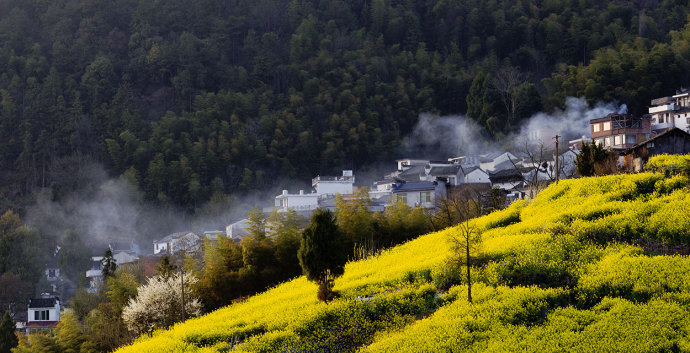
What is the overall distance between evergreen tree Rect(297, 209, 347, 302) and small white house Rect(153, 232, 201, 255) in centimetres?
3730

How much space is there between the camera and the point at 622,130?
66062 millimetres

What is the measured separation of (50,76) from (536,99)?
217ft

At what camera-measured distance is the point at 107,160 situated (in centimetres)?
9775

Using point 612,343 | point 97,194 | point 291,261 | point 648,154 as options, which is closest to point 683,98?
point 648,154

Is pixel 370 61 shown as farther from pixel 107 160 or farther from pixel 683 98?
pixel 683 98

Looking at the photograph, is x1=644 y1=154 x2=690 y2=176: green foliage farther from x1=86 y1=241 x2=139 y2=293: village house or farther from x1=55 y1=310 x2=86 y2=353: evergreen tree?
x1=86 y1=241 x2=139 y2=293: village house

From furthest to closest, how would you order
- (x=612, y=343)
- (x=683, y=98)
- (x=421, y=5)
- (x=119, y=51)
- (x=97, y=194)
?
(x=421, y=5) → (x=119, y=51) → (x=97, y=194) → (x=683, y=98) → (x=612, y=343)

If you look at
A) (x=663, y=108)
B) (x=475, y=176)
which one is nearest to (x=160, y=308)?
(x=475, y=176)

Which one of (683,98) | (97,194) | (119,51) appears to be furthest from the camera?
(119,51)

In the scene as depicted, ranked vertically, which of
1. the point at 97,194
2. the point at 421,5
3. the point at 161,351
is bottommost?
the point at 161,351

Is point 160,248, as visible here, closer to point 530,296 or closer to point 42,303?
point 42,303

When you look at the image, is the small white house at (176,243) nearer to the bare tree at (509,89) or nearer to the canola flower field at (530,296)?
the canola flower field at (530,296)

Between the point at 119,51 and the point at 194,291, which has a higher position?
the point at 119,51

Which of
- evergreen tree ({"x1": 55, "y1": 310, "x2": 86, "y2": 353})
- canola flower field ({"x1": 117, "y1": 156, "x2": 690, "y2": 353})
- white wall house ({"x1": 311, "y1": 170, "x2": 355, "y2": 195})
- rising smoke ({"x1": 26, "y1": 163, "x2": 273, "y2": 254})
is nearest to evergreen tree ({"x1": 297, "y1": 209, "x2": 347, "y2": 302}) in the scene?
canola flower field ({"x1": 117, "y1": 156, "x2": 690, "y2": 353})
